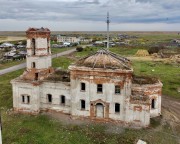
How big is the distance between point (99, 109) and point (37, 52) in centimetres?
1052

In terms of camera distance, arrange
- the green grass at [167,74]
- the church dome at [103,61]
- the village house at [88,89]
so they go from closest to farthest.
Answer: the village house at [88,89] < the church dome at [103,61] < the green grass at [167,74]

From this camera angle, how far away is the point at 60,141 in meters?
24.8

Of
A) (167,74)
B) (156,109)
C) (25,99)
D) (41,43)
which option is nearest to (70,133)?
(25,99)

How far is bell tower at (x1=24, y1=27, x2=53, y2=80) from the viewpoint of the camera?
3083cm

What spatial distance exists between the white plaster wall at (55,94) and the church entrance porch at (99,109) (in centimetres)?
314

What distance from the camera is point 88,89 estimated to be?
28359 millimetres

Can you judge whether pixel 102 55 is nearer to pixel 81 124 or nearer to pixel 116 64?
pixel 116 64

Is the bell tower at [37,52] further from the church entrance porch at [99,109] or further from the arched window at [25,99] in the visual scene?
the church entrance porch at [99,109]

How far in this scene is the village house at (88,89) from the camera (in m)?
27.3

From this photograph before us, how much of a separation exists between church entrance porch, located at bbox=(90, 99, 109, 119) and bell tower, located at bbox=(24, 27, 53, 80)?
25.8ft

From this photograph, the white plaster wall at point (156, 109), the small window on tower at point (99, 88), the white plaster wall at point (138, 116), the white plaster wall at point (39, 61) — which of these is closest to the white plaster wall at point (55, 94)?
the white plaster wall at point (39, 61)

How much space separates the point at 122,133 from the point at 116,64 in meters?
7.47

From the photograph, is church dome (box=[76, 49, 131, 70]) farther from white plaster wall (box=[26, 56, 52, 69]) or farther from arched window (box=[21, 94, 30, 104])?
arched window (box=[21, 94, 30, 104])

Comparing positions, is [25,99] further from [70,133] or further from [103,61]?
[103,61]
